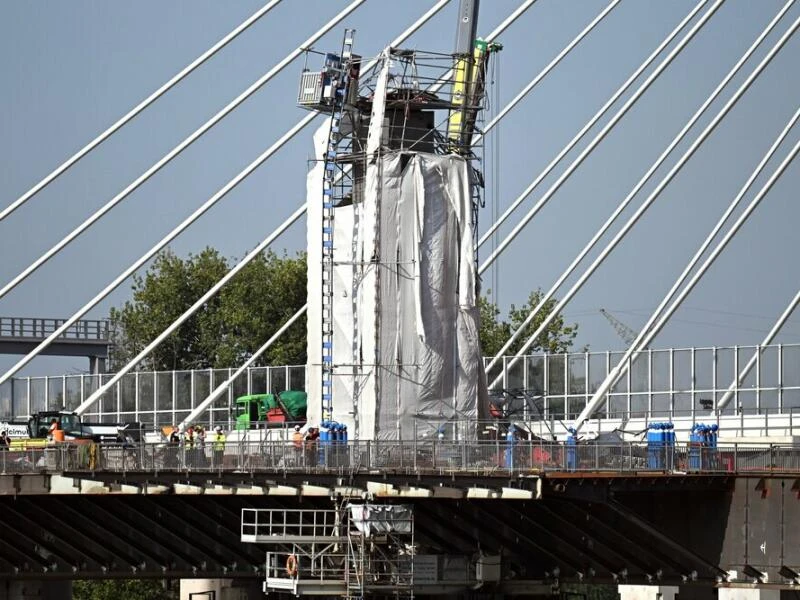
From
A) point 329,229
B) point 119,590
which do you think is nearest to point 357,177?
point 329,229

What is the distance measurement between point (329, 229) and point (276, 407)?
17.8 m

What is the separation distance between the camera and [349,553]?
4991 cm

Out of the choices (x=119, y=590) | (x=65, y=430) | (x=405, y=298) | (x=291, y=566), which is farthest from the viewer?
(x=119, y=590)

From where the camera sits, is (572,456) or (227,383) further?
(227,383)

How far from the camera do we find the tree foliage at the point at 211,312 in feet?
431

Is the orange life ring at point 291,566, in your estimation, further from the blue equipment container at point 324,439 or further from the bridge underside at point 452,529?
the blue equipment container at point 324,439

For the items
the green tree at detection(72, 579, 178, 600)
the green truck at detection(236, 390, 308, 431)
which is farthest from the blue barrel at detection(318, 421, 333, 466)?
the green tree at detection(72, 579, 178, 600)

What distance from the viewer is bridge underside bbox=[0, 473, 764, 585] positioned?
164ft

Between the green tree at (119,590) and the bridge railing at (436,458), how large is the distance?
53329 mm

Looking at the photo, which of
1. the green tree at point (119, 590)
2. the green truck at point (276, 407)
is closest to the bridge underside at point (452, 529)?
the green truck at point (276, 407)

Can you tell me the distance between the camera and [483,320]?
123m

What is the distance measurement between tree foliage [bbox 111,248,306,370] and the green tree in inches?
1016

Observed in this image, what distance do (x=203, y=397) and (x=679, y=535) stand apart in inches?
1749

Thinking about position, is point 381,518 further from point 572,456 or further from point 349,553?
point 572,456
